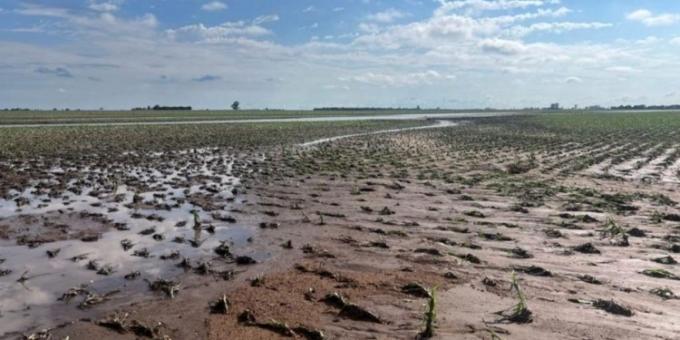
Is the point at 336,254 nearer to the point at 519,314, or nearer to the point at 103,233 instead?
the point at 519,314

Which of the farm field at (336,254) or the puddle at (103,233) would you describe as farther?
the puddle at (103,233)

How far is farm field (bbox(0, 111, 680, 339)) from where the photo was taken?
277 inches

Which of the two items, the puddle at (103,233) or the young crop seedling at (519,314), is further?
the puddle at (103,233)

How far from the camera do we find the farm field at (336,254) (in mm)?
7043

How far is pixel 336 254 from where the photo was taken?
10516mm

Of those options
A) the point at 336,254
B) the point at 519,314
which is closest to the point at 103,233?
the point at 336,254

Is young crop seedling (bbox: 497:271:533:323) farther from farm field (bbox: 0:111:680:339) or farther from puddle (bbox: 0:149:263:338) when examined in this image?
puddle (bbox: 0:149:263:338)

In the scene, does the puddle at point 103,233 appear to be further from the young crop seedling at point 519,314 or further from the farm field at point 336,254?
the young crop seedling at point 519,314

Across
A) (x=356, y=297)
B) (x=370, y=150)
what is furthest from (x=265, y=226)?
(x=370, y=150)

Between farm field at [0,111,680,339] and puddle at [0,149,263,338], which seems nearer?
farm field at [0,111,680,339]

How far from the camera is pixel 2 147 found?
30781 mm

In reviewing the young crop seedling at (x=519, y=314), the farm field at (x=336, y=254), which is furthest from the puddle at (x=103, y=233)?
the young crop seedling at (x=519, y=314)

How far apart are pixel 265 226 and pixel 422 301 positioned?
5992 millimetres

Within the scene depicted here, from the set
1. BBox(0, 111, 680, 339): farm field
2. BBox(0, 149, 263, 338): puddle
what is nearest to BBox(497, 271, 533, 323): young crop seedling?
BBox(0, 111, 680, 339): farm field
